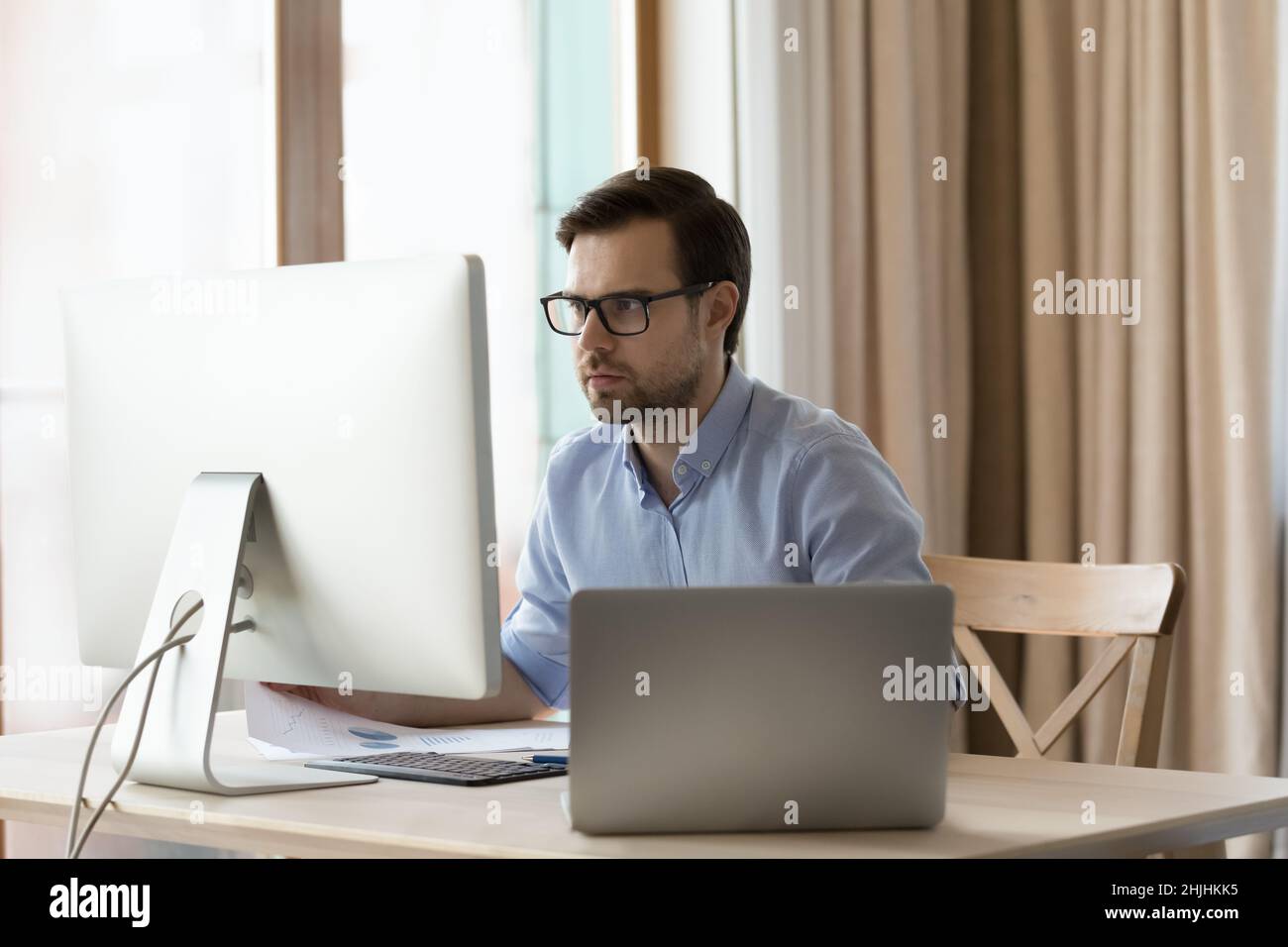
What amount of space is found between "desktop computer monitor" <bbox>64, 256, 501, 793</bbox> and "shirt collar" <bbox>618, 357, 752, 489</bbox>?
2.17ft

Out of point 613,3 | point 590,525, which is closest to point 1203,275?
point 613,3

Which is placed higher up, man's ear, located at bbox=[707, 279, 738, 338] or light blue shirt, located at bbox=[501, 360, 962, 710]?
man's ear, located at bbox=[707, 279, 738, 338]

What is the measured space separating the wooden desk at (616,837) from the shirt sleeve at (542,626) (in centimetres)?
31

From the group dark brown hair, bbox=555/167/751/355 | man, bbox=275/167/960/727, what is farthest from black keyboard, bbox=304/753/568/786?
dark brown hair, bbox=555/167/751/355

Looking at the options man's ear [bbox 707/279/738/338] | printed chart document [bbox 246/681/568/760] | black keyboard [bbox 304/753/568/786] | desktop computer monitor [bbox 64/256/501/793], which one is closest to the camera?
desktop computer monitor [bbox 64/256/501/793]

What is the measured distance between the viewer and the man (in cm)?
169

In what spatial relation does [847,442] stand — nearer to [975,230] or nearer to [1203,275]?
[1203,275]

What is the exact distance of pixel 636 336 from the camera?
5.82ft

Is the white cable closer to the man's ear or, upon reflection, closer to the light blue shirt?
the light blue shirt

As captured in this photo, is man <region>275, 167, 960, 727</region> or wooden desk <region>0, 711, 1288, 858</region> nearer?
wooden desk <region>0, 711, 1288, 858</region>

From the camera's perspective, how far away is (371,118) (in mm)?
2477

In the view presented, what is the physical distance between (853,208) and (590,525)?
52.7 inches

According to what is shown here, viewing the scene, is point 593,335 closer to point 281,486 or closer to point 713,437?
point 713,437

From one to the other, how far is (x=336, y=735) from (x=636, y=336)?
2.08ft
